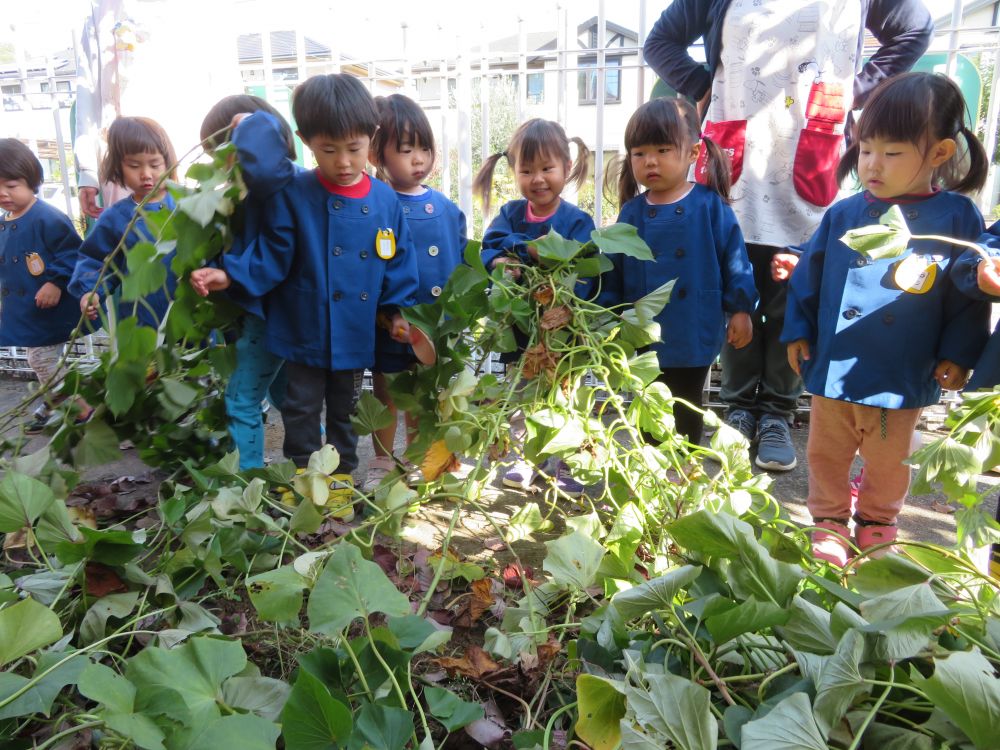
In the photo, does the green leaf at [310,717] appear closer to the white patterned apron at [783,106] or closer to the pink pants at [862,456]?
the pink pants at [862,456]

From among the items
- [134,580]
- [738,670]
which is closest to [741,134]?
[738,670]

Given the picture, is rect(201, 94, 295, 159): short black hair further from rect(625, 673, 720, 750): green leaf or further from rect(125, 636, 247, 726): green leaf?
rect(625, 673, 720, 750): green leaf

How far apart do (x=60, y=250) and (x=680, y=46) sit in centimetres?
276

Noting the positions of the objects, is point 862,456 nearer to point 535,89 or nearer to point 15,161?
point 15,161

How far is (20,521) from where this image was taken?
1087 millimetres

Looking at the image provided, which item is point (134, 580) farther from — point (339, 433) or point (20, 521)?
point (339, 433)

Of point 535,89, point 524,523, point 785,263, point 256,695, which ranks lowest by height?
point 524,523

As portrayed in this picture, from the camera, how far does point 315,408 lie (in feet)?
6.85

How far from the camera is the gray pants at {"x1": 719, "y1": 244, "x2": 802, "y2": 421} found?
261 cm

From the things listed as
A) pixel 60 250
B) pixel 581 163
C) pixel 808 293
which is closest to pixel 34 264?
pixel 60 250

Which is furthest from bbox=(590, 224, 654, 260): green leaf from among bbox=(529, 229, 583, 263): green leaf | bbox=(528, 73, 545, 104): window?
bbox=(528, 73, 545, 104): window

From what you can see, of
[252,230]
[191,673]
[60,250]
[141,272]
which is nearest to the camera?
[191,673]

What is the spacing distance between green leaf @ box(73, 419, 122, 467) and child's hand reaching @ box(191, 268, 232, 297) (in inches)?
14.2

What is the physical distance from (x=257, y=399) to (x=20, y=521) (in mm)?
1009
